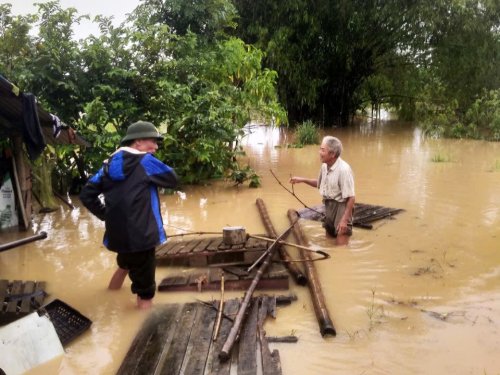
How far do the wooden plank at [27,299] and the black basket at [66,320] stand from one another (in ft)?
0.87

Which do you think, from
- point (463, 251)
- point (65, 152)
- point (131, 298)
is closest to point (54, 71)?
point (65, 152)

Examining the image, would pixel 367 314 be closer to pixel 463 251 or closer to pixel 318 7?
pixel 463 251

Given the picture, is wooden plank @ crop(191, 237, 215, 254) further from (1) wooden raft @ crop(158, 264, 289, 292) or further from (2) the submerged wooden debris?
(2) the submerged wooden debris

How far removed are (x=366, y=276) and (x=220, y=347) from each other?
2.06 meters

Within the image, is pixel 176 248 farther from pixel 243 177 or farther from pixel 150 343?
pixel 243 177

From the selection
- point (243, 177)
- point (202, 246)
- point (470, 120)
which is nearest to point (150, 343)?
point (202, 246)

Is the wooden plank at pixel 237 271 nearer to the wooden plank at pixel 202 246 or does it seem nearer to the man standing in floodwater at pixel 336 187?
the wooden plank at pixel 202 246

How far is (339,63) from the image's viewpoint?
58.9 feet

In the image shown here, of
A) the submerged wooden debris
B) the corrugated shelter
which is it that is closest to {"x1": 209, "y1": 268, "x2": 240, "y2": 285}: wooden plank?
the corrugated shelter

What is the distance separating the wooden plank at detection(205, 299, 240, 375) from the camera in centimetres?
325

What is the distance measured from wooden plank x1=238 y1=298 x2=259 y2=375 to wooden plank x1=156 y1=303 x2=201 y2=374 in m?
0.41

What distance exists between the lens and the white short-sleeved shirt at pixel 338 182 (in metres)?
5.77

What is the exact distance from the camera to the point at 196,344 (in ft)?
11.8

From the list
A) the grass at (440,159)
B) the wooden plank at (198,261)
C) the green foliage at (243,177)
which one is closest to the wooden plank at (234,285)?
the wooden plank at (198,261)
